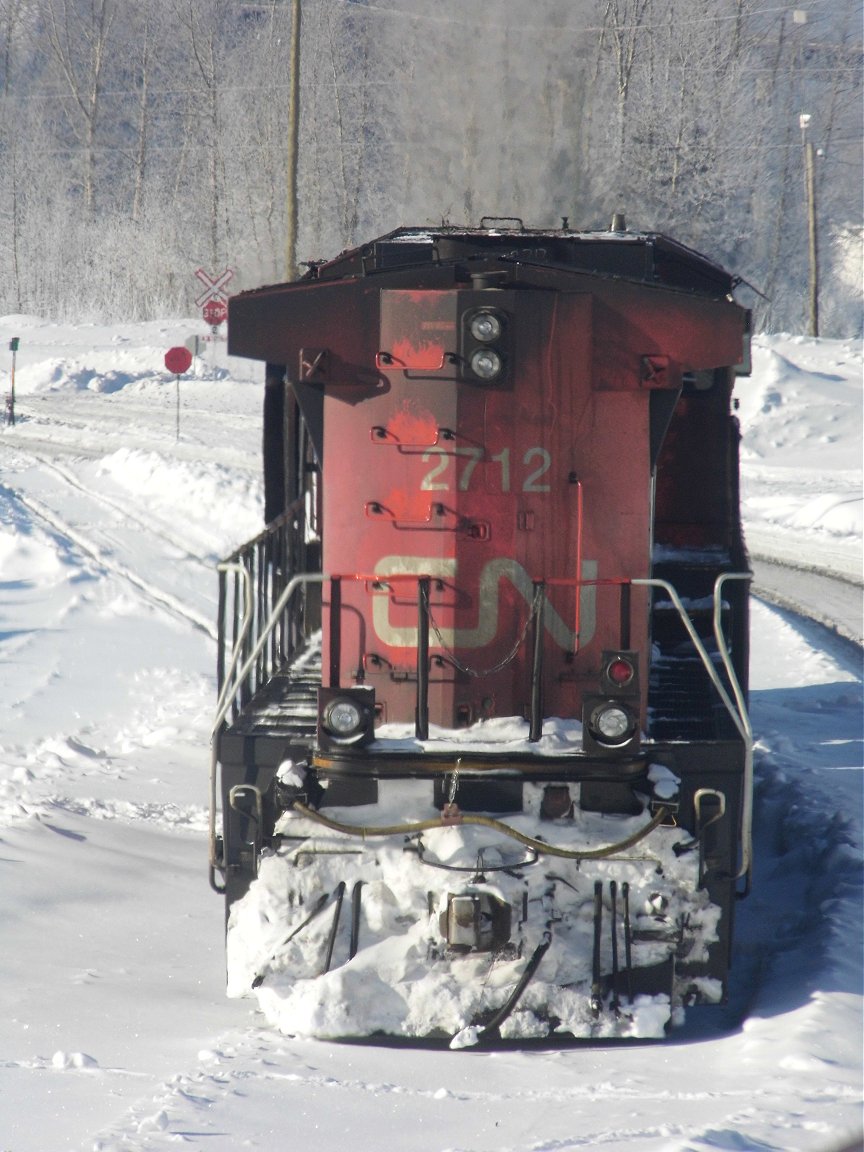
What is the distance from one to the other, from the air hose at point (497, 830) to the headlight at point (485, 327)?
205 centimetres

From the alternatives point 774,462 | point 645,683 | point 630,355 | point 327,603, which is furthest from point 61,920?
point 774,462

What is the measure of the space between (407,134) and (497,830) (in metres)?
34.8

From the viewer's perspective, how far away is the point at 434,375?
20.2 ft

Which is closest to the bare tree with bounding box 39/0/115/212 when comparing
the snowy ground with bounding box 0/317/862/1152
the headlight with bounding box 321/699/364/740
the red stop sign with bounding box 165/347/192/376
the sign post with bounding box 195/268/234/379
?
the sign post with bounding box 195/268/234/379

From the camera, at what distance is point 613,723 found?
566 centimetres

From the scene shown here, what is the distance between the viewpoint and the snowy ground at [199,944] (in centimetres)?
458

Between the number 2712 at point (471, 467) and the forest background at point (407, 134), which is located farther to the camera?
the forest background at point (407, 134)

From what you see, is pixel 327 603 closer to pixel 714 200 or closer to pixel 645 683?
pixel 645 683

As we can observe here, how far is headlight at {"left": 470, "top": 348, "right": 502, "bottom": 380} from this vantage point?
238 inches

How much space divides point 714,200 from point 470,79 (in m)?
13.5

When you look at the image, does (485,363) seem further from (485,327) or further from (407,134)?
(407,134)

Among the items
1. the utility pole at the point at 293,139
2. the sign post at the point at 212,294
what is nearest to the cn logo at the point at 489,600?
the sign post at the point at 212,294

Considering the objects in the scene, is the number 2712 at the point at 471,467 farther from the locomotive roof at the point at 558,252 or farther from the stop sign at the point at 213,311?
the stop sign at the point at 213,311

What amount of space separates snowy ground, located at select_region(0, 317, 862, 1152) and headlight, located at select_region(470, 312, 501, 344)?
299cm
